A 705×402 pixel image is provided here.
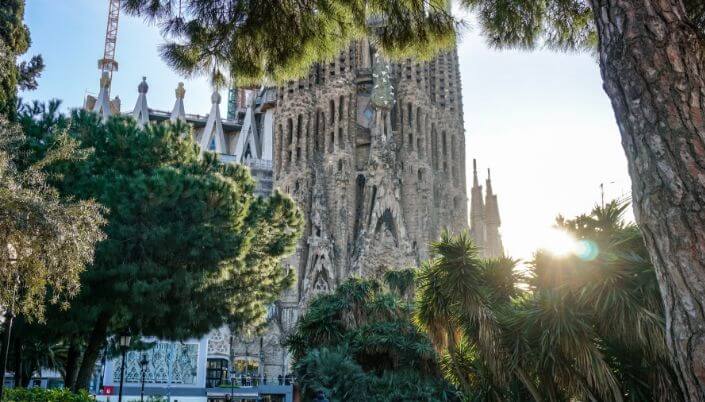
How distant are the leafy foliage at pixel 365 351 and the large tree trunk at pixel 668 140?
10.7 meters

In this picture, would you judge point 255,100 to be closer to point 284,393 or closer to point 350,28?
point 284,393

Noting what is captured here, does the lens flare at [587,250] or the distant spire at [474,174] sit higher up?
the distant spire at [474,174]

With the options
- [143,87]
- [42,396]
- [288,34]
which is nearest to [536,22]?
[288,34]

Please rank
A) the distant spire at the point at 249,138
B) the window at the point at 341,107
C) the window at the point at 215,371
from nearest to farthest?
the window at the point at 215,371 < the window at the point at 341,107 < the distant spire at the point at 249,138

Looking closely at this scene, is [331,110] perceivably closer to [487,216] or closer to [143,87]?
[143,87]

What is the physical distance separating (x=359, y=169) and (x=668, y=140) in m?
33.0

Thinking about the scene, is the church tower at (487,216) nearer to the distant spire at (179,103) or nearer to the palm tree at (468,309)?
the distant spire at (179,103)

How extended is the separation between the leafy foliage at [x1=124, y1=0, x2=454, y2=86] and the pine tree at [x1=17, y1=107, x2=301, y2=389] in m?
5.62

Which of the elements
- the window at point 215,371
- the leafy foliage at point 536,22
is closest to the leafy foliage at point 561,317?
the leafy foliage at point 536,22

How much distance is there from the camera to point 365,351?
1695 cm

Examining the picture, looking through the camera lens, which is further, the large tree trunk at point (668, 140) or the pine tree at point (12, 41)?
the pine tree at point (12, 41)

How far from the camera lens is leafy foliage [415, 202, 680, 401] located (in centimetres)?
848

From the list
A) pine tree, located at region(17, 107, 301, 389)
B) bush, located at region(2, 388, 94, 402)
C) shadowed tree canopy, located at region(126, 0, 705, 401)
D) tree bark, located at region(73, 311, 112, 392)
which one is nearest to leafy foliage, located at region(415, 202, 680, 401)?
shadowed tree canopy, located at region(126, 0, 705, 401)

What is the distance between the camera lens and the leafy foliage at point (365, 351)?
1455 cm
